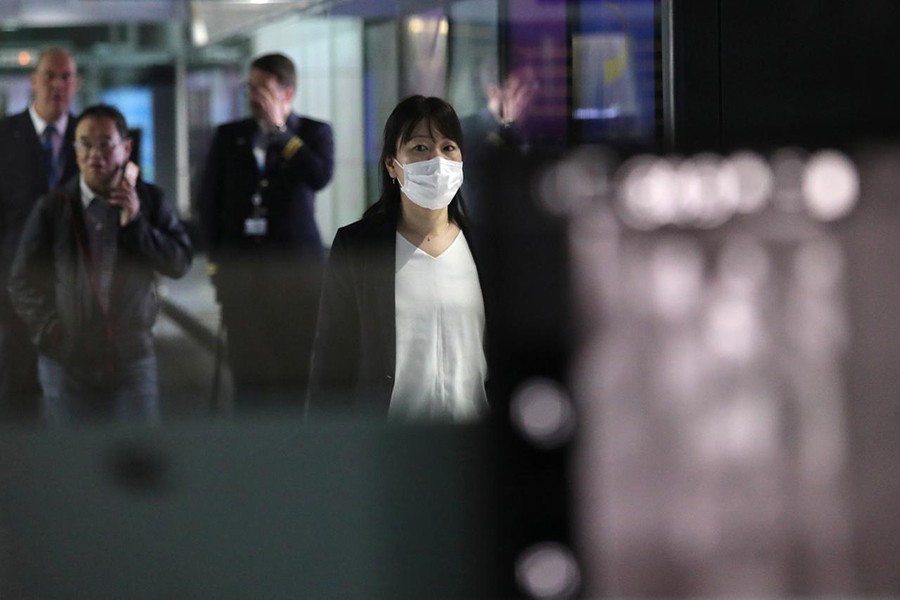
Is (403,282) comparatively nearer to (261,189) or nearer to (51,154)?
(261,189)

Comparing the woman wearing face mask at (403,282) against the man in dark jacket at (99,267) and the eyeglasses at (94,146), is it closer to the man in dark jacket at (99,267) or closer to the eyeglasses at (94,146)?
the man in dark jacket at (99,267)

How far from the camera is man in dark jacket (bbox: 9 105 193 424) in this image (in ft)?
12.6

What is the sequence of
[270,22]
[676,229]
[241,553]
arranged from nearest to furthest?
[676,229] → [241,553] → [270,22]

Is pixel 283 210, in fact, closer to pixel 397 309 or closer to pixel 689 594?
pixel 397 309

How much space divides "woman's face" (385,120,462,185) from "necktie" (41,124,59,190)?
5.10ft

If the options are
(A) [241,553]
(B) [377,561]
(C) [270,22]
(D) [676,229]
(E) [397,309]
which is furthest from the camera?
(C) [270,22]

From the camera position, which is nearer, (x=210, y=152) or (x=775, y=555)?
(x=775, y=555)

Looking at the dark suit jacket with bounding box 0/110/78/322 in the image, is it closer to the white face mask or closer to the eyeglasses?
the eyeglasses

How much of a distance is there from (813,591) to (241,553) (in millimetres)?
771

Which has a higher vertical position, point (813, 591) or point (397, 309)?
point (397, 309)

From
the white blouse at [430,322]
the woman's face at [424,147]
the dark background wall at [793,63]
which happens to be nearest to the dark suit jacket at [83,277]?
the woman's face at [424,147]

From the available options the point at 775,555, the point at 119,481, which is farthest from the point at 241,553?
the point at 775,555

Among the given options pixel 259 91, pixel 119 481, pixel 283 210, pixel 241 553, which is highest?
pixel 259 91

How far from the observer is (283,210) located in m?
4.08
